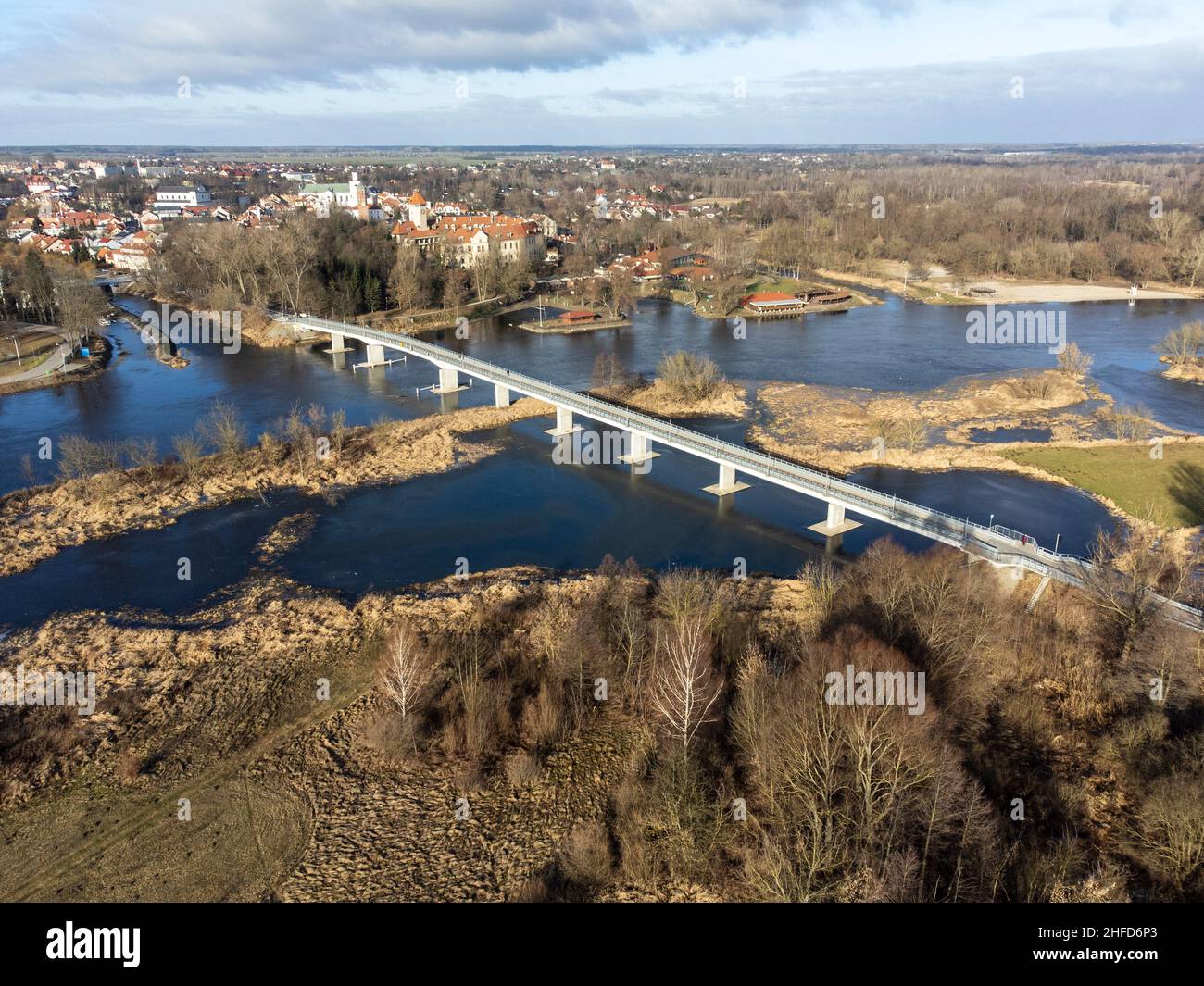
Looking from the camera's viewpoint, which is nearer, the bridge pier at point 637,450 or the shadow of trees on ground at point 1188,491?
the shadow of trees on ground at point 1188,491

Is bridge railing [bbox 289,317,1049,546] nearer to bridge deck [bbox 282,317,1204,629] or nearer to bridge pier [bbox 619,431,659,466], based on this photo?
bridge deck [bbox 282,317,1204,629]

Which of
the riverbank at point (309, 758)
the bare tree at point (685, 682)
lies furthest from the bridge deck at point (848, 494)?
the bare tree at point (685, 682)

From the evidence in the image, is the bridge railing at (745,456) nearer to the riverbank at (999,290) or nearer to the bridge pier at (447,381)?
the bridge pier at (447,381)

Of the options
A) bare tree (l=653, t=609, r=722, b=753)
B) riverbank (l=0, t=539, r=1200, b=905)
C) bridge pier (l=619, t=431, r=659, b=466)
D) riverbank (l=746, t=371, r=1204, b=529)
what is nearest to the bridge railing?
bridge pier (l=619, t=431, r=659, b=466)

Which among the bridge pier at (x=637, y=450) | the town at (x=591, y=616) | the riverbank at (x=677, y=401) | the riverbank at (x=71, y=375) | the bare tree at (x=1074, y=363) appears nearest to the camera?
the town at (x=591, y=616)

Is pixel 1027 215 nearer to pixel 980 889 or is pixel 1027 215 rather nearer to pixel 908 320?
pixel 908 320

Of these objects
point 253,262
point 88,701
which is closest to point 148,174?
point 253,262
